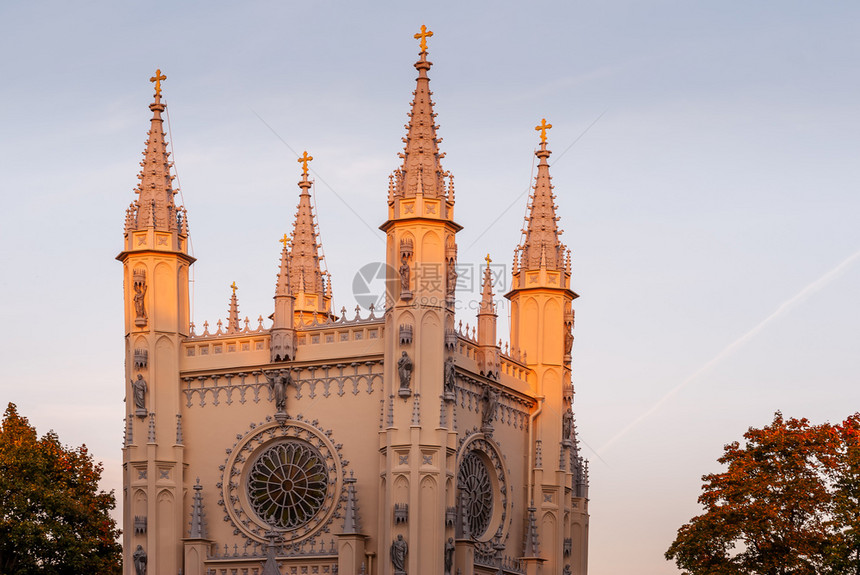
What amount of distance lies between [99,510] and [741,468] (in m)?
29.3

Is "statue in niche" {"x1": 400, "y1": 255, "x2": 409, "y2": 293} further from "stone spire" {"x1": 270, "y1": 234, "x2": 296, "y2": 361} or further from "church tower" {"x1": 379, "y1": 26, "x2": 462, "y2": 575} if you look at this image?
"stone spire" {"x1": 270, "y1": 234, "x2": 296, "y2": 361}

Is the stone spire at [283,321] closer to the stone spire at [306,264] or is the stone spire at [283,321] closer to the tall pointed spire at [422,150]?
the tall pointed spire at [422,150]

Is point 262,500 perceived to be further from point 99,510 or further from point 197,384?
point 99,510

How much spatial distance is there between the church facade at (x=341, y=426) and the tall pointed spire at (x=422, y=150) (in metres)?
0.06

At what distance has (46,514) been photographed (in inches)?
2579

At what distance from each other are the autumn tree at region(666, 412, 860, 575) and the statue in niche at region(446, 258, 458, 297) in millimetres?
13429

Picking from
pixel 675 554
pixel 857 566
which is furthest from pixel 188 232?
pixel 857 566

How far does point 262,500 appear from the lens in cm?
5869

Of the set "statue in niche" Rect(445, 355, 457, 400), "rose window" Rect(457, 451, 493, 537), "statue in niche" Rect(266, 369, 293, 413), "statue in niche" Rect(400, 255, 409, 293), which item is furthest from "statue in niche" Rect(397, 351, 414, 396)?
"statue in niche" Rect(266, 369, 293, 413)

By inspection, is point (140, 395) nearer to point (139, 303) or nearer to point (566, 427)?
point (139, 303)

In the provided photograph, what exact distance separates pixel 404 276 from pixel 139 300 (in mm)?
11403

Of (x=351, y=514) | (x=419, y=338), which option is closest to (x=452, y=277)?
(x=419, y=338)

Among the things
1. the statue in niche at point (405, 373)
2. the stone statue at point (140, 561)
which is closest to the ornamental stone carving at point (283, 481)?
the stone statue at point (140, 561)

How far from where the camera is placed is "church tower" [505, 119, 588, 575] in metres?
63.6
